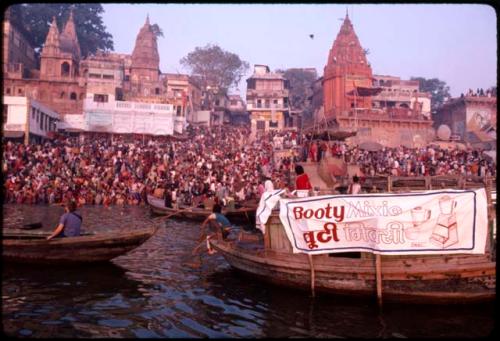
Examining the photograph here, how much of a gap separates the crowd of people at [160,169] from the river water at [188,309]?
1138cm

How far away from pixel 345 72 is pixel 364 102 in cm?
402

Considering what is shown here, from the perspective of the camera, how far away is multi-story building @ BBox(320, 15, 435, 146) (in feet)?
140

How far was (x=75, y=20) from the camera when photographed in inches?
2717

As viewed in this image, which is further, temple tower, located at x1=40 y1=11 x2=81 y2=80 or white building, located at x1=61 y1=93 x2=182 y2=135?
temple tower, located at x1=40 y1=11 x2=81 y2=80

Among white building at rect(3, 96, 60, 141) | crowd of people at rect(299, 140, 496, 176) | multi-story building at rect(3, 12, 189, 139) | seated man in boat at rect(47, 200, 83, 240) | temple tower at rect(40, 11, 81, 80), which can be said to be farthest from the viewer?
temple tower at rect(40, 11, 81, 80)

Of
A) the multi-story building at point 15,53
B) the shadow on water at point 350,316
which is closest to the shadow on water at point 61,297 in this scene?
the shadow on water at point 350,316

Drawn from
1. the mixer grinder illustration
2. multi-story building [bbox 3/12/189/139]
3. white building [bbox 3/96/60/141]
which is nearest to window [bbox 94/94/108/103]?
multi-story building [bbox 3/12/189/139]

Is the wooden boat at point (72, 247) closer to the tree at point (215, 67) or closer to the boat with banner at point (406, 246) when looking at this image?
the boat with banner at point (406, 246)

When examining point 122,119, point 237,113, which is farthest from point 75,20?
point 122,119

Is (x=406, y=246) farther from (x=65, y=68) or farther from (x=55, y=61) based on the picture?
(x=65, y=68)

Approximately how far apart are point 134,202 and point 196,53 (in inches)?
1722

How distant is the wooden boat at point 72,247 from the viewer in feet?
35.8

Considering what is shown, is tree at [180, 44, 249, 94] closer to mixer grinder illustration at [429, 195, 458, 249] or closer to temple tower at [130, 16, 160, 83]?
temple tower at [130, 16, 160, 83]

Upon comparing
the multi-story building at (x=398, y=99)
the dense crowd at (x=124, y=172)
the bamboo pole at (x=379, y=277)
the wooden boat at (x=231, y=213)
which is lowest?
the bamboo pole at (x=379, y=277)
